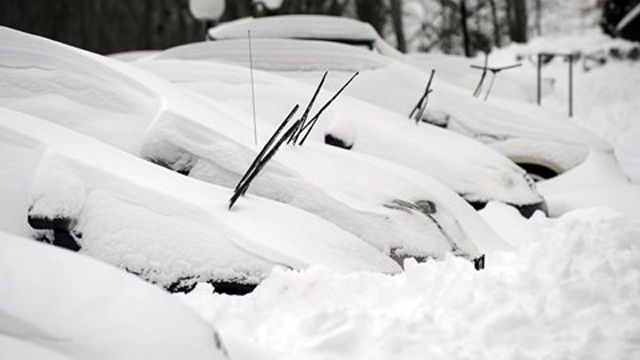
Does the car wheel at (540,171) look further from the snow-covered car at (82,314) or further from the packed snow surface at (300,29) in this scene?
the snow-covered car at (82,314)

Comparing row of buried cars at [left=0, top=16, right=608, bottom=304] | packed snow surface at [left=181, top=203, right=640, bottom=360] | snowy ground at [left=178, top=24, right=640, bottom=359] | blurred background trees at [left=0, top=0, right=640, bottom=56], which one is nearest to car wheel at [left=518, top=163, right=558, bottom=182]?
row of buried cars at [left=0, top=16, right=608, bottom=304]

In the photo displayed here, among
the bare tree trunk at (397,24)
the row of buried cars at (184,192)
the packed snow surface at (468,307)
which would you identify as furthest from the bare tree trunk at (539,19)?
the packed snow surface at (468,307)

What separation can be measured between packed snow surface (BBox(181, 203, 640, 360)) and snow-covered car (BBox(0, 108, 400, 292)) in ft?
0.50

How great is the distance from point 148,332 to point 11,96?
2.67 m

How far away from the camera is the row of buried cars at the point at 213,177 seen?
3.11 meters

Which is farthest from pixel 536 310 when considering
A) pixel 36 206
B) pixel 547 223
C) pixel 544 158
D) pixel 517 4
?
pixel 517 4

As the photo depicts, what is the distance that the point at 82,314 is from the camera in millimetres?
1708

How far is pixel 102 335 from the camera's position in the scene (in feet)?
5.56

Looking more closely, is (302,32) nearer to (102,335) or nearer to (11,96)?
(11,96)

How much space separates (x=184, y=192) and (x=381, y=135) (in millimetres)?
2413

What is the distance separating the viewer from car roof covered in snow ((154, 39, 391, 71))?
22.9ft

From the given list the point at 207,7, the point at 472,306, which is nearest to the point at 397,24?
the point at 207,7

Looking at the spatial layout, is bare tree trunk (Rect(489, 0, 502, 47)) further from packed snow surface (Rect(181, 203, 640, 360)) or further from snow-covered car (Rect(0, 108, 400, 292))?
snow-covered car (Rect(0, 108, 400, 292))

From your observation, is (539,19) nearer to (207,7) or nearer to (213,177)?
(207,7)
